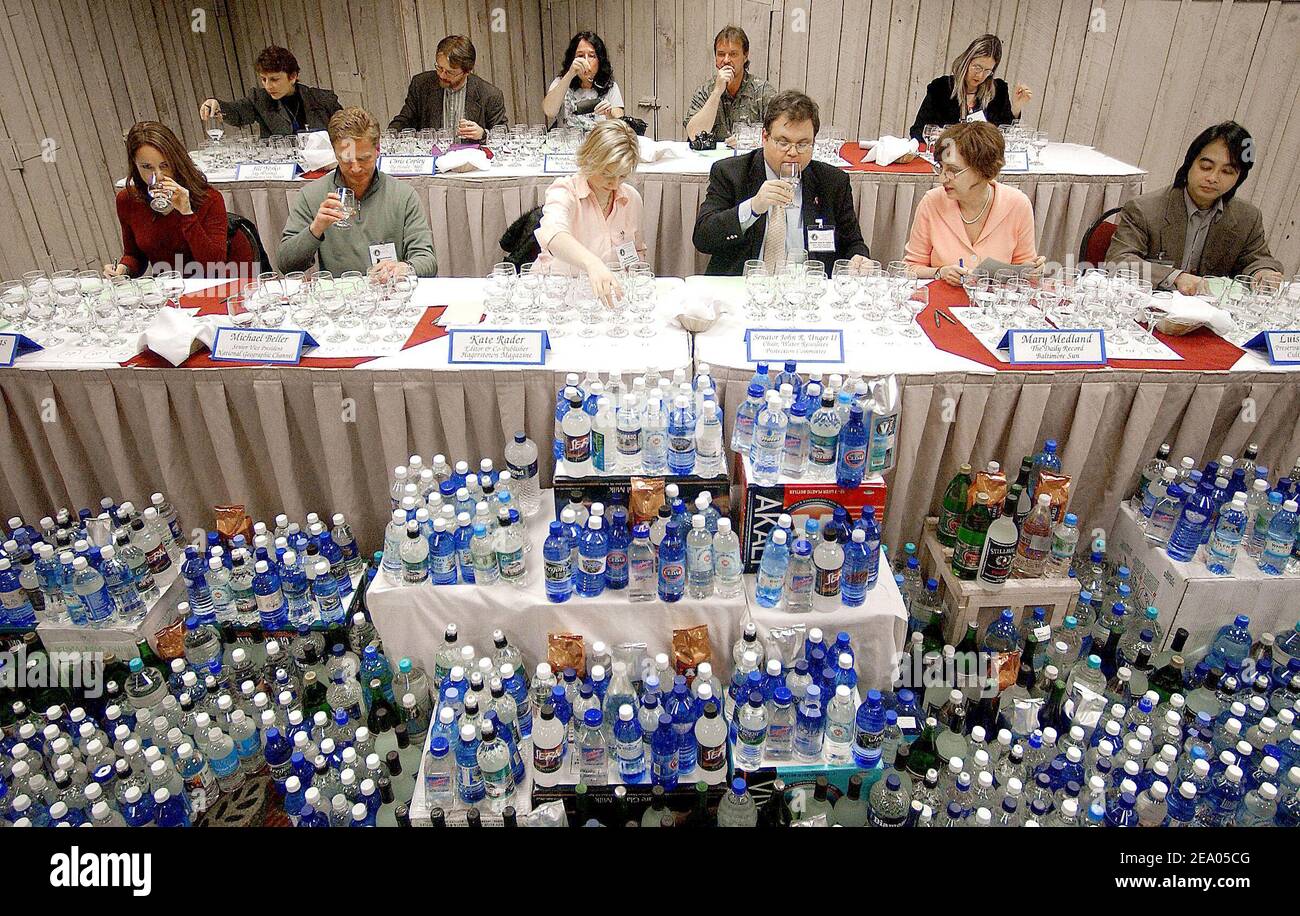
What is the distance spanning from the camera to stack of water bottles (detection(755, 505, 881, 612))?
2.13m

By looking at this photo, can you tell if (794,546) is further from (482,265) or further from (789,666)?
(482,265)

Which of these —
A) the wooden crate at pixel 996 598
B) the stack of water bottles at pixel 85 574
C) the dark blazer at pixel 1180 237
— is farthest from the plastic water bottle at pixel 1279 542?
the stack of water bottles at pixel 85 574

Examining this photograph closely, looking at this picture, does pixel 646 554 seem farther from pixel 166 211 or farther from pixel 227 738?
pixel 166 211

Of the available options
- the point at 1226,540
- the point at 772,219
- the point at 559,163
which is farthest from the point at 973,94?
the point at 1226,540

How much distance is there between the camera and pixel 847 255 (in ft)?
11.9

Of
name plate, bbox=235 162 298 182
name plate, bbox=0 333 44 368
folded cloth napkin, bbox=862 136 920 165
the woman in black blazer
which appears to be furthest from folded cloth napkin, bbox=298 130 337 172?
the woman in black blazer

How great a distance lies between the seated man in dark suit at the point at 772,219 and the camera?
3492 mm

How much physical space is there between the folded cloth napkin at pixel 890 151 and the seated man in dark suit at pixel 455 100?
8.11 feet

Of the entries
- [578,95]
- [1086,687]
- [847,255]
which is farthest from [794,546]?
[578,95]

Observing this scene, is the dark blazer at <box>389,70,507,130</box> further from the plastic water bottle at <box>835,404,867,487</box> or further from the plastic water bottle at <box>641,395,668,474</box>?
the plastic water bottle at <box>835,404,867,487</box>

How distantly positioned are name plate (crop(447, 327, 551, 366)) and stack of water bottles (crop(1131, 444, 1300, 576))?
7.08 ft

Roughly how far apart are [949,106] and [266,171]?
440cm

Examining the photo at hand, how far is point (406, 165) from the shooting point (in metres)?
4.59

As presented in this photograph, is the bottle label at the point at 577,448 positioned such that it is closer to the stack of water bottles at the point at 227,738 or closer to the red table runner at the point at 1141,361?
the stack of water bottles at the point at 227,738
